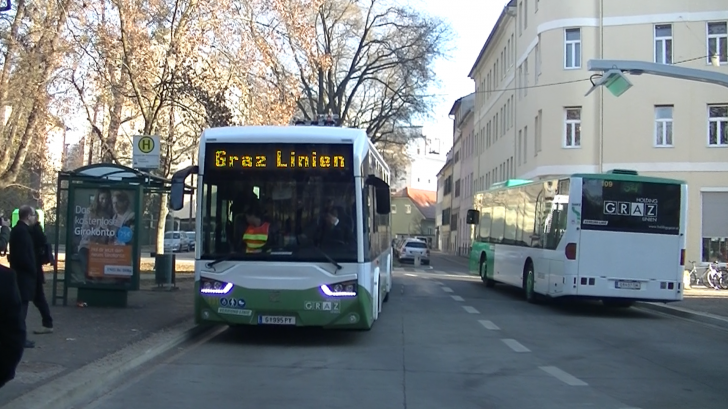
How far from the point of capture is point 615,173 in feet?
63.2

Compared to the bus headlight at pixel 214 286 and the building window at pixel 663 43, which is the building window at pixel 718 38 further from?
the bus headlight at pixel 214 286

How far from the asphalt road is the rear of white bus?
925 mm

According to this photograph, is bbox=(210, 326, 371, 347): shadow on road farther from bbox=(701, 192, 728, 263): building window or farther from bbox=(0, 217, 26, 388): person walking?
bbox=(701, 192, 728, 263): building window

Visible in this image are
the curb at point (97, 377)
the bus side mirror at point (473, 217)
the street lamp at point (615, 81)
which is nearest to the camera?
the curb at point (97, 377)

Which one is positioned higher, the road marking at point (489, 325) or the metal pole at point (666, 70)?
the metal pole at point (666, 70)

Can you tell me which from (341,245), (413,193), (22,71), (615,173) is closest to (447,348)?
(341,245)

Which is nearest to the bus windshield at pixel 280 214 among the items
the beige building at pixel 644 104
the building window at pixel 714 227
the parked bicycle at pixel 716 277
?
the parked bicycle at pixel 716 277

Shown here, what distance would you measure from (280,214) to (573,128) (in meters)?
30.8

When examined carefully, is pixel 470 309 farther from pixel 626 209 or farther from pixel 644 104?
pixel 644 104

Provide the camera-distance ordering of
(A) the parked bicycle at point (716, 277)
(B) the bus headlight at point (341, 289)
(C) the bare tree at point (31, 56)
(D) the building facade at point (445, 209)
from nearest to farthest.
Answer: (B) the bus headlight at point (341, 289) → (C) the bare tree at point (31, 56) → (A) the parked bicycle at point (716, 277) → (D) the building facade at point (445, 209)

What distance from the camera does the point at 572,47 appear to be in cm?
4144

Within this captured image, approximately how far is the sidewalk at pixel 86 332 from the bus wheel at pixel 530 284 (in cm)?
823

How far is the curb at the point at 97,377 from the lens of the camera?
7.80 meters

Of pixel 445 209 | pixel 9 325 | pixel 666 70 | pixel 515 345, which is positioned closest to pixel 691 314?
pixel 666 70
